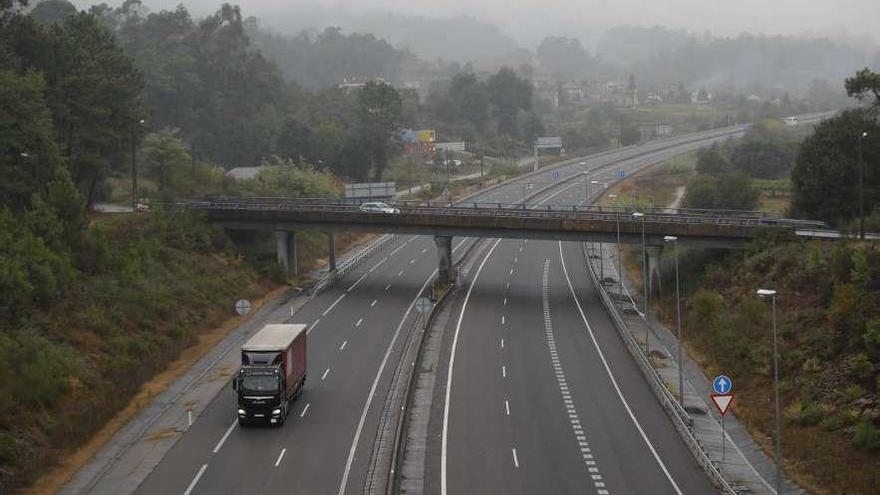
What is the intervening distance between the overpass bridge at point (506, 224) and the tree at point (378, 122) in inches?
2223

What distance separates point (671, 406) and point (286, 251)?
4661cm

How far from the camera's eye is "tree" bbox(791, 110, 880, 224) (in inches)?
2972

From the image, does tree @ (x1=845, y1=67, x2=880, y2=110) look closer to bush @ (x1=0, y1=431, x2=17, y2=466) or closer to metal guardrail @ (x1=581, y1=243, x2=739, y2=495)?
metal guardrail @ (x1=581, y1=243, x2=739, y2=495)

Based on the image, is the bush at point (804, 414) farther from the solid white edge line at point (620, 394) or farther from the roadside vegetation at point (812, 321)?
the solid white edge line at point (620, 394)

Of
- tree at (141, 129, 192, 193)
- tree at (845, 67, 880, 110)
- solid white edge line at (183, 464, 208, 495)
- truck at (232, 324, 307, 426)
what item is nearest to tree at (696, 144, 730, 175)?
tree at (845, 67, 880, 110)

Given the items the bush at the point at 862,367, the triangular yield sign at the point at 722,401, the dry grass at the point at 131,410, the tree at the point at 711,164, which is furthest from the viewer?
the tree at the point at 711,164

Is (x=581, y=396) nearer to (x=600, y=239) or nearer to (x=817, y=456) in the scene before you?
(x=817, y=456)

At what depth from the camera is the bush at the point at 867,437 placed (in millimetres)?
39562

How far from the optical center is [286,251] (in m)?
86.5

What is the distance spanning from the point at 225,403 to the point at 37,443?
9292mm

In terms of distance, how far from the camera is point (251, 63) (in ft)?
594

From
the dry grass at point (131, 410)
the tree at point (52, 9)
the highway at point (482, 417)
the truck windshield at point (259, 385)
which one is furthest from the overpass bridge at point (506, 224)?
the tree at point (52, 9)

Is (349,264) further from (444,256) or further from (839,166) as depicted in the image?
(839,166)

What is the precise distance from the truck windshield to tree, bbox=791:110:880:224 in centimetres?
4925
